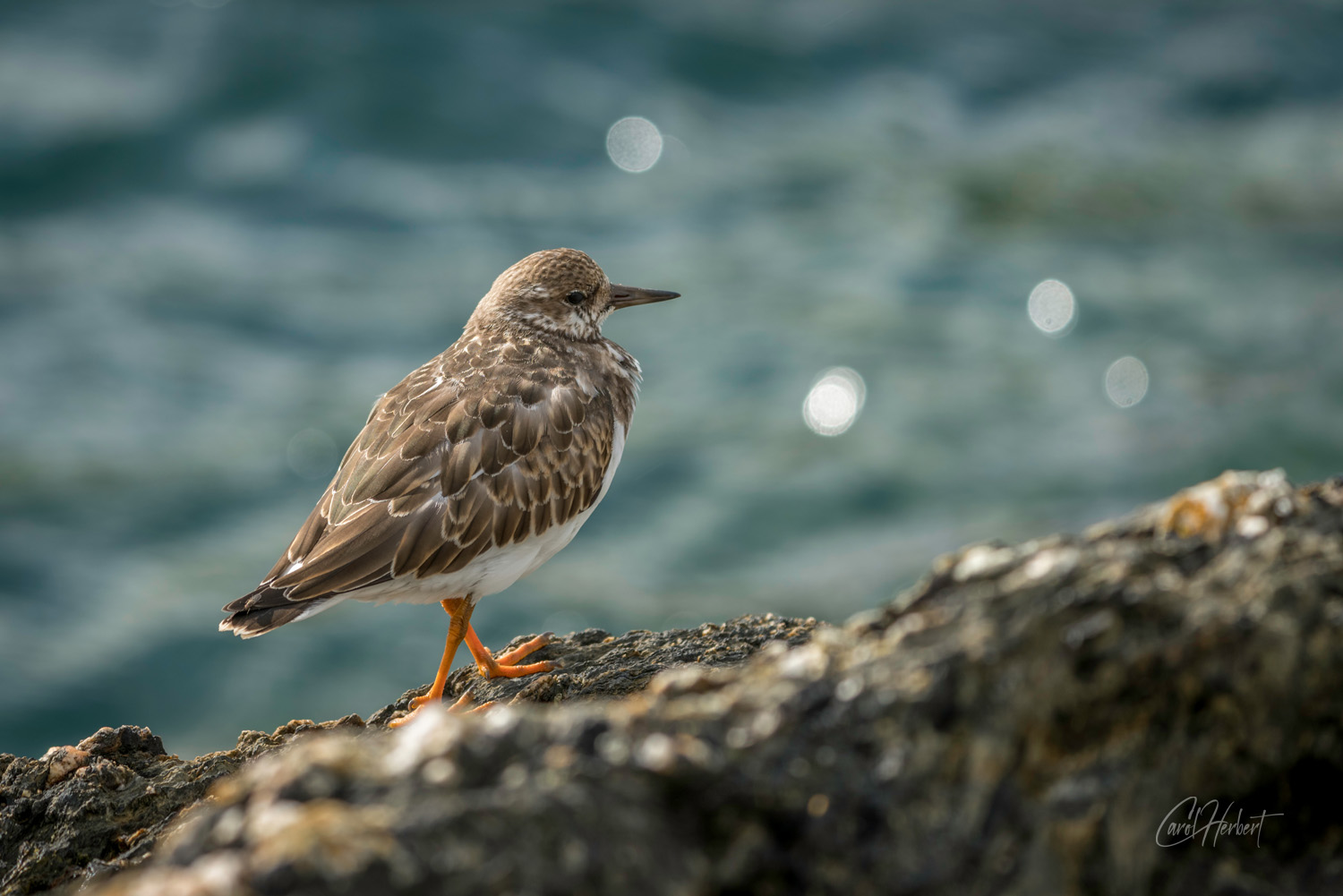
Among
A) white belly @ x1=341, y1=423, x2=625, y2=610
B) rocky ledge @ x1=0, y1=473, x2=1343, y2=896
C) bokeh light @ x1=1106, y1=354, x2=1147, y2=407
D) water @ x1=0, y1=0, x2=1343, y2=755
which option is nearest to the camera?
rocky ledge @ x1=0, y1=473, x2=1343, y2=896

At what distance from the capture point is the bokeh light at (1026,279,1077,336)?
47.4 feet

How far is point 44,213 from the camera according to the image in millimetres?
16078

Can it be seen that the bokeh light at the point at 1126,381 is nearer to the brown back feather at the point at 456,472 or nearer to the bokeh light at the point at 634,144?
the bokeh light at the point at 634,144

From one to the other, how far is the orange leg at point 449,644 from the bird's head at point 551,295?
1.56 m

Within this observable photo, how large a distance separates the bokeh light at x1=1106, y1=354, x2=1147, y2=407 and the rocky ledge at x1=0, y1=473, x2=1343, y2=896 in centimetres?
1206

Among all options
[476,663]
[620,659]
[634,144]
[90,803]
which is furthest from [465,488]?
[634,144]

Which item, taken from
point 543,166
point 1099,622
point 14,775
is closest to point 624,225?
point 543,166

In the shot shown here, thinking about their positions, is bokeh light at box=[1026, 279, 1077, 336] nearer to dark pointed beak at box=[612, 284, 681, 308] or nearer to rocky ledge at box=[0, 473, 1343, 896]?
dark pointed beak at box=[612, 284, 681, 308]

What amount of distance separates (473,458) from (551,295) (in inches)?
51.4

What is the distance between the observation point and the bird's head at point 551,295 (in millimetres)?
5805

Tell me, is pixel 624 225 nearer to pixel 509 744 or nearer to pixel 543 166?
pixel 543 166

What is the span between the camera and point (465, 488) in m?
4.79
